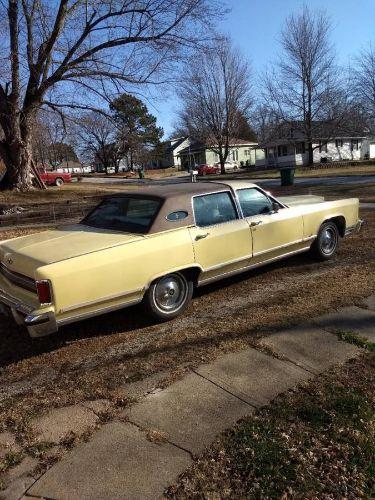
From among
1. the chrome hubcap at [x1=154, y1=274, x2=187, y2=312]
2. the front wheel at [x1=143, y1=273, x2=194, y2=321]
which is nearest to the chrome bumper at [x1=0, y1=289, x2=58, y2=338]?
the front wheel at [x1=143, y1=273, x2=194, y2=321]

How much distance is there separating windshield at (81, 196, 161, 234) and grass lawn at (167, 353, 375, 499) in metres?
2.39

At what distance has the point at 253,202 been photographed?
19.1 ft

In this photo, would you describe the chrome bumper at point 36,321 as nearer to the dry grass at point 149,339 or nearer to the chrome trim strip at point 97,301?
the chrome trim strip at point 97,301

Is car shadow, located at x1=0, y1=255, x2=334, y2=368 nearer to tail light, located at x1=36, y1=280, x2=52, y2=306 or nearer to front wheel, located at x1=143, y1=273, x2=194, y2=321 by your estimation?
front wheel, located at x1=143, y1=273, x2=194, y2=321

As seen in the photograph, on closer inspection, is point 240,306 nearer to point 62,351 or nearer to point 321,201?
point 62,351

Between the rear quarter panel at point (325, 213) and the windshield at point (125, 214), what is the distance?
7.78ft

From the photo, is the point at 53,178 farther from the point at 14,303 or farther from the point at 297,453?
the point at 297,453

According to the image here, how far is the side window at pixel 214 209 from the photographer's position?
17.0 ft

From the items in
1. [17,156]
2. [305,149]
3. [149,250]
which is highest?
[17,156]

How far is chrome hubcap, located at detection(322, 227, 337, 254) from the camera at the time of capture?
6845mm

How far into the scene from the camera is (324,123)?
47781mm

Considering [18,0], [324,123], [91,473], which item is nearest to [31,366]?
[91,473]

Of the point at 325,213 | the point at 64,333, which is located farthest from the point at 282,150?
the point at 64,333

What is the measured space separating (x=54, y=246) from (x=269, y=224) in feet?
→ 8.80
